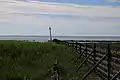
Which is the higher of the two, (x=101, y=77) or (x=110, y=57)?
(x=110, y=57)

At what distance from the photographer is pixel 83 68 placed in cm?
1335

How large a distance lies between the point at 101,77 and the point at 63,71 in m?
1.99

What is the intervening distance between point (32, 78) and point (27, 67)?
8.33ft

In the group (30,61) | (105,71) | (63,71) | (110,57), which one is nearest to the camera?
(110,57)

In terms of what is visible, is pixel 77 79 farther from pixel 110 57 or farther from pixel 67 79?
pixel 110 57

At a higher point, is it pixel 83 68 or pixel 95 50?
pixel 95 50

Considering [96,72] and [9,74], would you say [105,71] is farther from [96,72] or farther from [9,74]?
[9,74]

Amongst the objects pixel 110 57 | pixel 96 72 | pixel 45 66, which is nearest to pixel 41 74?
pixel 45 66

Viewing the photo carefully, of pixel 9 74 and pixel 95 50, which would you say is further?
pixel 95 50

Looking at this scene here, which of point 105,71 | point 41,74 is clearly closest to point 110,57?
point 105,71

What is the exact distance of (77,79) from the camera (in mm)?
10484

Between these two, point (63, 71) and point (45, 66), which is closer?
point (63, 71)

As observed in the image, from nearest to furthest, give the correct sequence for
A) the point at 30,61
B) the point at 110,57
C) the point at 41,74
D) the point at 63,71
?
1. the point at 110,57
2. the point at 41,74
3. the point at 63,71
4. the point at 30,61

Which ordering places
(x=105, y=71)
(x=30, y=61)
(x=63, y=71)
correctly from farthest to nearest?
1. (x=30, y=61)
2. (x=63, y=71)
3. (x=105, y=71)
